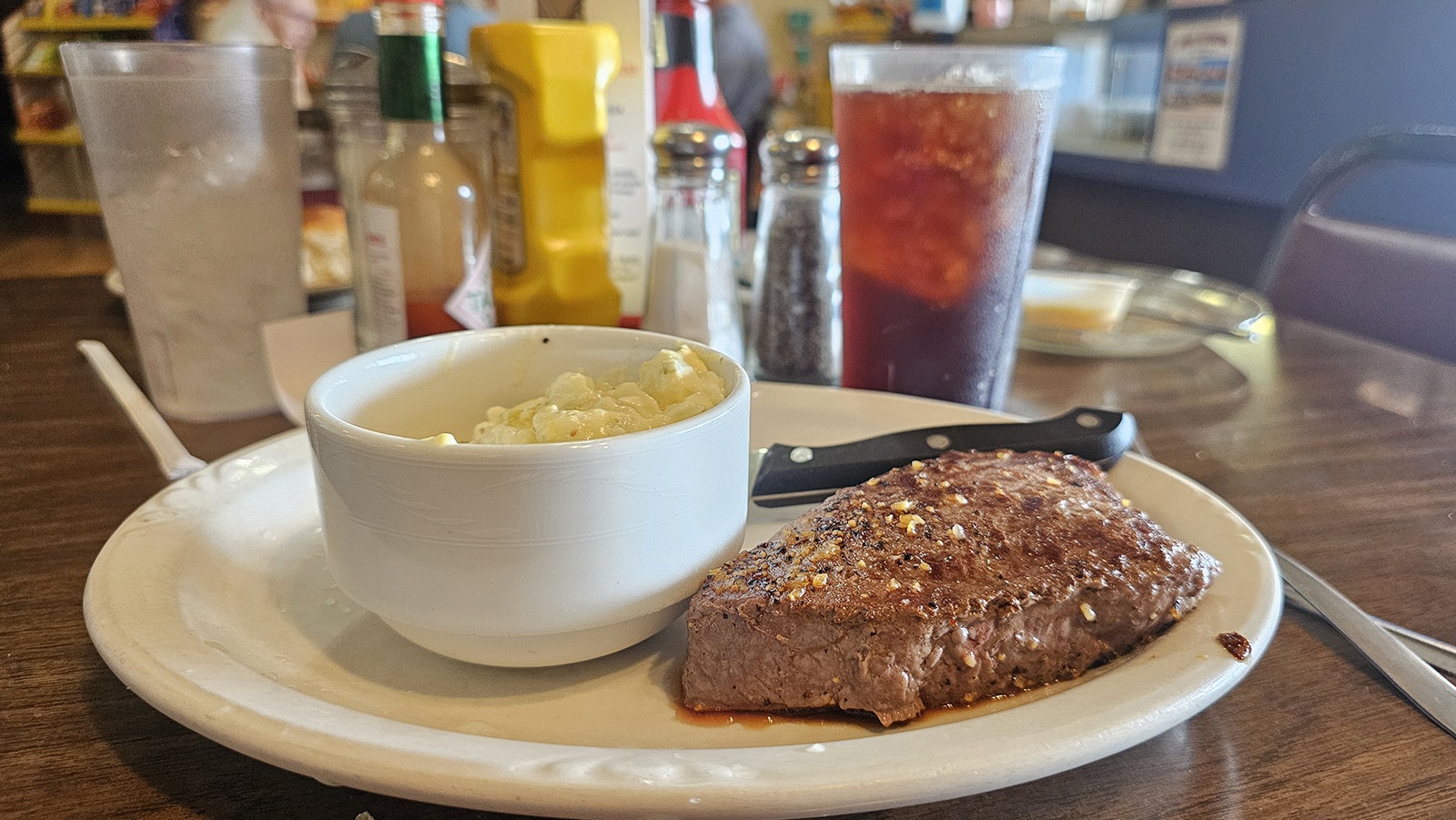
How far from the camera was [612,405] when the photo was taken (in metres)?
0.64

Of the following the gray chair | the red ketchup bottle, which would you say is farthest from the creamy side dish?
the gray chair

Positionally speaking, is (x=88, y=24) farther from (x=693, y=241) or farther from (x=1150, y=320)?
(x=1150, y=320)

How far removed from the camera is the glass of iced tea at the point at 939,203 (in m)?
0.97

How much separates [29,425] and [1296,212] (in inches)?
84.6

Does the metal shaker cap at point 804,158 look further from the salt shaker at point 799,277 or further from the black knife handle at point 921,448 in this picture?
the black knife handle at point 921,448

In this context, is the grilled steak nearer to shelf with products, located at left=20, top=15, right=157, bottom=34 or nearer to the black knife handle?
the black knife handle

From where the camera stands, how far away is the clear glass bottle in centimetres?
96

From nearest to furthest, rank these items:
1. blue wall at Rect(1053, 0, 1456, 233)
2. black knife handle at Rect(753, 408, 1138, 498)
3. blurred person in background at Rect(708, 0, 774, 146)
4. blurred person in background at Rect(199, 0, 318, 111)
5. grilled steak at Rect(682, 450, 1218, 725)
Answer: grilled steak at Rect(682, 450, 1218, 725)
black knife handle at Rect(753, 408, 1138, 498)
blue wall at Rect(1053, 0, 1456, 233)
blurred person in background at Rect(708, 0, 774, 146)
blurred person in background at Rect(199, 0, 318, 111)

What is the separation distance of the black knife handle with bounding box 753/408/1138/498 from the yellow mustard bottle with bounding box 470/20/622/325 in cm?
44

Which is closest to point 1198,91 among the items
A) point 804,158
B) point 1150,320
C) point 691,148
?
point 1150,320

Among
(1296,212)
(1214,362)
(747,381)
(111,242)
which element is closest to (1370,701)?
(747,381)

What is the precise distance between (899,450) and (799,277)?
463mm

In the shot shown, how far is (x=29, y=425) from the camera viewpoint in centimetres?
102

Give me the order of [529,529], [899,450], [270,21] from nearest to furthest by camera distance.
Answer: [529,529] → [899,450] → [270,21]
